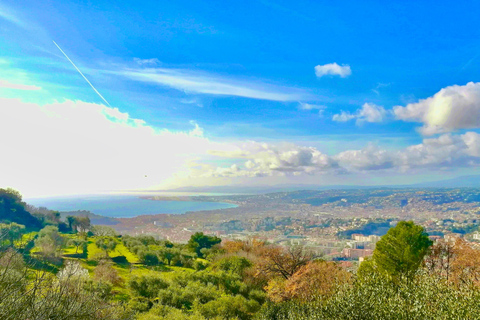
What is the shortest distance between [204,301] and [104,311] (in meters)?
8.39

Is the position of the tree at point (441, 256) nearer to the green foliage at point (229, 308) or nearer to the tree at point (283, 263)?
the tree at point (283, 263)

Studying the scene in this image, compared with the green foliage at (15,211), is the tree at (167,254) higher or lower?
lower

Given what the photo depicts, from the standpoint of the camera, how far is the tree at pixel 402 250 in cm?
2522

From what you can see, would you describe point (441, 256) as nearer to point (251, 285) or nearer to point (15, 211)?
point (251, 285)

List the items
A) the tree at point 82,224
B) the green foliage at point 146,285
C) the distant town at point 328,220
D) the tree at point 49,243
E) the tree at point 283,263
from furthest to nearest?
the distant town at point 328,220 → the tree at point 82,224 → the tree at point 49,243 → the tree at point 283,263 → the green foliage at point 146,285

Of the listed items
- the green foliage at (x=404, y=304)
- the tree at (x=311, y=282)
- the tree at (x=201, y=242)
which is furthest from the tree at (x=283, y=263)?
the tree at (x=201, y=242)

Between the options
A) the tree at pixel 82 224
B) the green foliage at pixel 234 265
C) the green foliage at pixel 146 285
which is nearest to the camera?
the green foliage at pixel 146 285

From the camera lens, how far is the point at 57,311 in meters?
8.46

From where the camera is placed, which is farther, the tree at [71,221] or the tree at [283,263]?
the tree at [71,221]

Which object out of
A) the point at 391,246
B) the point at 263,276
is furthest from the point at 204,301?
the point at 391,246

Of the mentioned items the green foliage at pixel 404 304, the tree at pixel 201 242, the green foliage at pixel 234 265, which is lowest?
the tree at pixel 201 242

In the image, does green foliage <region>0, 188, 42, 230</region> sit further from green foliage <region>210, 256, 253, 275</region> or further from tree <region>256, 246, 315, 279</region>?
tree <region>256, 246, 315, 279</region>

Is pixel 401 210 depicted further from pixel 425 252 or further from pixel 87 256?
pixel 87 256

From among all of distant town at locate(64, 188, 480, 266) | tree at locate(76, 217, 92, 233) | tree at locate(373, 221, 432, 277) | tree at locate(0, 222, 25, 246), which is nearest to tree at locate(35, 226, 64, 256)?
tree at locate(0, 222, 25, 246)
